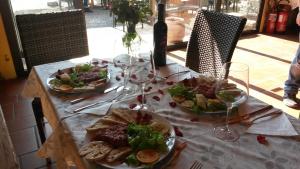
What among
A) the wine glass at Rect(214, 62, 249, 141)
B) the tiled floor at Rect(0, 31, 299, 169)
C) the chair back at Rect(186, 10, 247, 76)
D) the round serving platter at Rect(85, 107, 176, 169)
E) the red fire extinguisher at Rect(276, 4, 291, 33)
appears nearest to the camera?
the round serving platter at Rect(85, 107, 176, 169)

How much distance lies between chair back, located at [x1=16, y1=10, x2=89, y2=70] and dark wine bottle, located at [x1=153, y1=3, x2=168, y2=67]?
0.71 m

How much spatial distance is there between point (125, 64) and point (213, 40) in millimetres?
644

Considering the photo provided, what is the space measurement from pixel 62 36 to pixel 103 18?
3848mm

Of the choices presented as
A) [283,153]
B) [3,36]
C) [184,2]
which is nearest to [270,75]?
[184,2]

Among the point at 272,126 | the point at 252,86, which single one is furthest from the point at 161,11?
the point at 252,86

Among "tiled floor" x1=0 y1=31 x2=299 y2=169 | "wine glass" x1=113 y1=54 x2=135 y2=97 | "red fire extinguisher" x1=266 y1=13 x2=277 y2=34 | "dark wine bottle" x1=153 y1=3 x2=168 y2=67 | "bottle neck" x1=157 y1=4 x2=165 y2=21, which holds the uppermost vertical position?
"bottle neck" x1=157 y1=4 x2=165 y2=21

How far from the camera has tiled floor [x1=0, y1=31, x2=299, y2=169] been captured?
188 cm

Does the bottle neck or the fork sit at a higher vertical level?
the bottle neck

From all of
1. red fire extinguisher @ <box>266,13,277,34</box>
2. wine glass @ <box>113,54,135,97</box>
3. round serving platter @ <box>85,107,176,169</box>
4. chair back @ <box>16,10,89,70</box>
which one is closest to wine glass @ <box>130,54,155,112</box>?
wine glass @ <box>113,54,135,97</box>

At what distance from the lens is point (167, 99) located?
1062 millimetres

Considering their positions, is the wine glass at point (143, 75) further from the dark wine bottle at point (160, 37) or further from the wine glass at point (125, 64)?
the dark wine bottle at point (160, 37)

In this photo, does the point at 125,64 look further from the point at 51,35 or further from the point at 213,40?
the point at 51,35

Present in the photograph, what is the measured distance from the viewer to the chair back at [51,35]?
1.63 metres

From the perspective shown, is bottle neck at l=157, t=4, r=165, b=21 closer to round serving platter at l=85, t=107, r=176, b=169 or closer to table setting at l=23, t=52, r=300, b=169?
table setting at l=23, t=52, r=300, b=169
